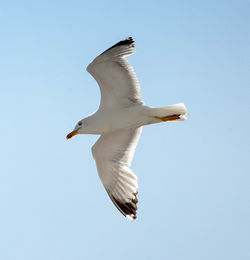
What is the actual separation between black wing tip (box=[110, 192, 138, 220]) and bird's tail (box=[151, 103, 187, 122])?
3.77 ft

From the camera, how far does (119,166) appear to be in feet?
24.9

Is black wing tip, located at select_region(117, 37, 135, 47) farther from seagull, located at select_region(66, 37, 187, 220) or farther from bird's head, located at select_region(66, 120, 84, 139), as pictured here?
bird's head, located at select_region(66, 120, 84, 139)

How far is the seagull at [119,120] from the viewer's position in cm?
689

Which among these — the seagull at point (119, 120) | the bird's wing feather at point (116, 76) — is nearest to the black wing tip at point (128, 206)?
the seagull at point (119, 120)

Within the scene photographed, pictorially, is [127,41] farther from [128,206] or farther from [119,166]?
[128,206]

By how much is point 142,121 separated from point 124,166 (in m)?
0.84

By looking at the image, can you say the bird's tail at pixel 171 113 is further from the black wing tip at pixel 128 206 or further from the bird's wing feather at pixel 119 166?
the black wing tip at pixel 128 206

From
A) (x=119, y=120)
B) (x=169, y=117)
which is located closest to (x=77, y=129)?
(x=119, y=120)

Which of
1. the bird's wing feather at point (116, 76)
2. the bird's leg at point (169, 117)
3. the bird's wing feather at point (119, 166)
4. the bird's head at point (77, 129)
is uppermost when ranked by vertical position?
the bird's wing feather at point (116, 76)

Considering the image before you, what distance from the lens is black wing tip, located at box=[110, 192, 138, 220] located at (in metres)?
7.45

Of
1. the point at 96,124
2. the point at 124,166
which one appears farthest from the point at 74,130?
the point at 124,166

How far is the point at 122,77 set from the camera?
6980 millimetres

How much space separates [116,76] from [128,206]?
5.66 feet

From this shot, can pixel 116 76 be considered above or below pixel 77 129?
above
